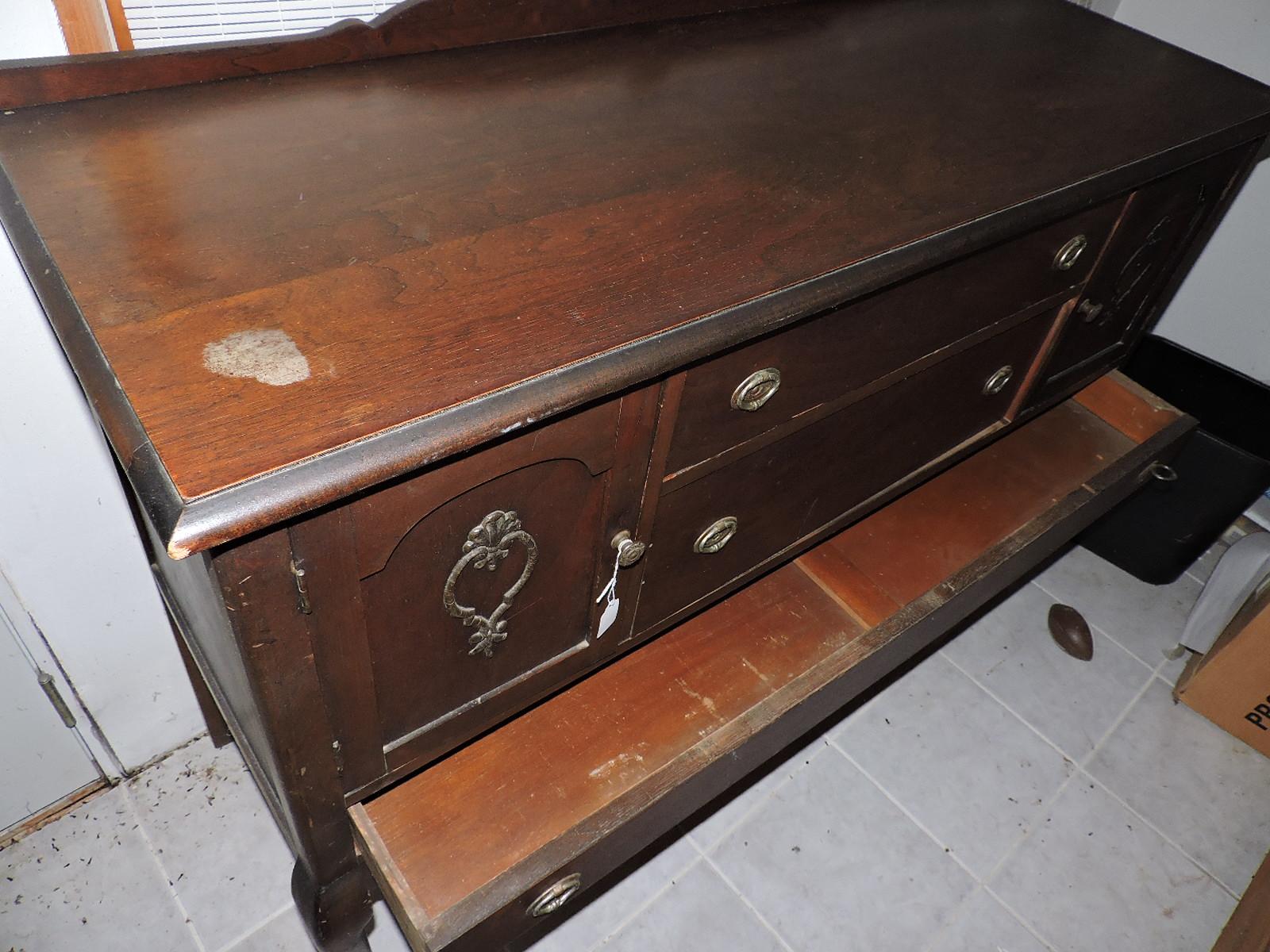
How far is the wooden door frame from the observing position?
785mm

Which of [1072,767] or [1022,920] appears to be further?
[1072,767]

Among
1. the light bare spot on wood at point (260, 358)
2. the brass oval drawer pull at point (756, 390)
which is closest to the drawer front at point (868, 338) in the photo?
the brass oval drawer pull at point (756, 390)

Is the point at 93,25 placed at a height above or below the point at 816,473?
above

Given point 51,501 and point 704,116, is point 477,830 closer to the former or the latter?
point 51,501

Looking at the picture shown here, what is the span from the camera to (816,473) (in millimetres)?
1014

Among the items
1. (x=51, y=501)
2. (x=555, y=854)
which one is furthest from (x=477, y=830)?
(x=51, y=501)

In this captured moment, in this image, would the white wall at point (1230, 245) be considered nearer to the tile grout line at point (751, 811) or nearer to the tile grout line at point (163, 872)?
the tile grout line at point (751, 811)

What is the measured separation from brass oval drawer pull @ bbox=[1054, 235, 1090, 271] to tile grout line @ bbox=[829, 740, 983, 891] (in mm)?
879

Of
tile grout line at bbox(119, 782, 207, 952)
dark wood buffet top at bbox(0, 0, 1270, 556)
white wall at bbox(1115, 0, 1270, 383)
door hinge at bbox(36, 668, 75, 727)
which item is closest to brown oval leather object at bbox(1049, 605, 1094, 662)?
white wall at bbox(1115, 0, 1270, 383)

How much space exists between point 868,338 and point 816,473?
18cm

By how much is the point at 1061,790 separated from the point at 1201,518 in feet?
2.09

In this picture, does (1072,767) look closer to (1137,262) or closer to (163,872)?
(1137,262)

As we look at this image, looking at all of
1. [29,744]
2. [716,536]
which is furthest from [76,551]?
→ [716,536]

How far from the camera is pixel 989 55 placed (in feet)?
3.91
